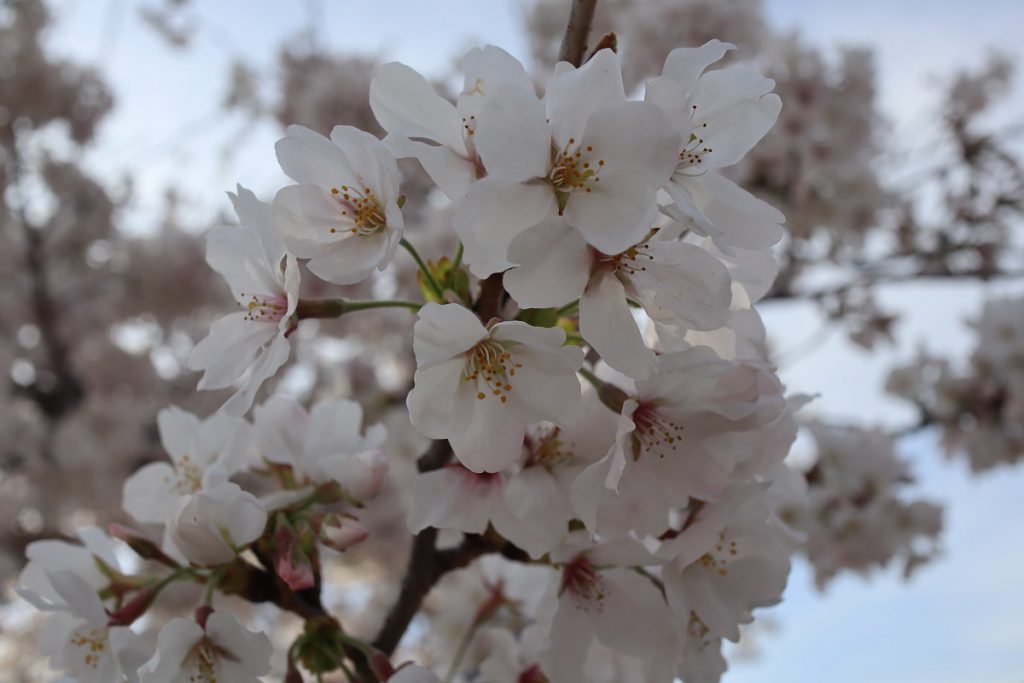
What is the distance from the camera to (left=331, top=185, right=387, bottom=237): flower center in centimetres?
67

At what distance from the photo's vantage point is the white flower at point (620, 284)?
1.86 feet

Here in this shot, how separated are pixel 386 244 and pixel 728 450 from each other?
1.11 ft

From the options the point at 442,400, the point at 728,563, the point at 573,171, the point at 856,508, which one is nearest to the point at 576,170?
the point at 573,171

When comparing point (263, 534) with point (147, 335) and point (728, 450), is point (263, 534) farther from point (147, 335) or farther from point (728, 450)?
point (147, 335)

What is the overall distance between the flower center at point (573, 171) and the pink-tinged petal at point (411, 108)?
107mm

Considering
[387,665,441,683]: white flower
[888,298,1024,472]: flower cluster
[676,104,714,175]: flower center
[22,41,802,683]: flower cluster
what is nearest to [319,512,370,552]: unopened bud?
[22,41,802,683]: flower cluster

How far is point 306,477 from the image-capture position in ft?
2.65

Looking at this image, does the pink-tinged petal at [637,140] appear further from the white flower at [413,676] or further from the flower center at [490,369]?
the white flower at [413,676]

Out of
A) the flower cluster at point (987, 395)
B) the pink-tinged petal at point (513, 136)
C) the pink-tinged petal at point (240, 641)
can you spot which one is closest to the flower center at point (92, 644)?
the pink-tinged petal at point (240, 641)

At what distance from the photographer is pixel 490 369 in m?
0.62

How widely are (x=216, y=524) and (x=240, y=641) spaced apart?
10cm

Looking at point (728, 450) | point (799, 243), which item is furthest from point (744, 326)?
point (799, 243)

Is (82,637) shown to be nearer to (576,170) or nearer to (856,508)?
(576,170)

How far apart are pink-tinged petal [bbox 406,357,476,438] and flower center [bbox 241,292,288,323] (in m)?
0.19
